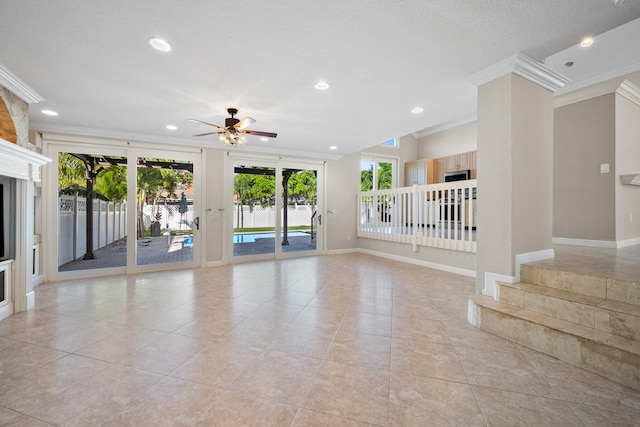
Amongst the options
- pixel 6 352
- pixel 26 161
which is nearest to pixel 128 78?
pixel 26 161

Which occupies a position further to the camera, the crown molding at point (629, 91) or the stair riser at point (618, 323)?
the crown molding at point (629, 91)

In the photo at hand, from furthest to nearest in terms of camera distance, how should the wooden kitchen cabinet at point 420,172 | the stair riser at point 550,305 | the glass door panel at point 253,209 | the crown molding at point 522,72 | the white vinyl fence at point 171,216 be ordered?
the wooden kitchen cabinet at point 420,172 → the glass door panel at point 253,209 → the white vinyl fence at point 171,216 → the crown molding at point 522,72 → the stair riser at point 550,305

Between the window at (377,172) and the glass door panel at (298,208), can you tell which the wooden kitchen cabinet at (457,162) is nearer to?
the window at (377,172)

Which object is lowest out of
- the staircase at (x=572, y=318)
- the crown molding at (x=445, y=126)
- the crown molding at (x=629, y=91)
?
the staircase at (x=572, y=318)

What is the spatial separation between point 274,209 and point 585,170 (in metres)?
6.08

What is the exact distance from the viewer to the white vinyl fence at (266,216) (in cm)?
611

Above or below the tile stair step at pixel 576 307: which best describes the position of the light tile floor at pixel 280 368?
below

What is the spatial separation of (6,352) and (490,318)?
4.16 metres

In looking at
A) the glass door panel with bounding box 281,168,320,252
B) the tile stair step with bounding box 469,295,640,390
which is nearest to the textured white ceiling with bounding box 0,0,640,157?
the tile stair step with bounding box 469,295,640,390

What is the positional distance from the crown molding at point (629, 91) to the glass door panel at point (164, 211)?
7.81m

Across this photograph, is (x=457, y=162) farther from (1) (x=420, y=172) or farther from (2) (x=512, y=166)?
(2) (x=512, y=166)

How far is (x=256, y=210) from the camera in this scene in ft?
20.7

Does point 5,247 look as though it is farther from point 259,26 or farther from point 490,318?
point 490,318

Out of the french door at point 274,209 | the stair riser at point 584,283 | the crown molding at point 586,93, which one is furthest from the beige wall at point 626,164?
the french door at point 274,209
